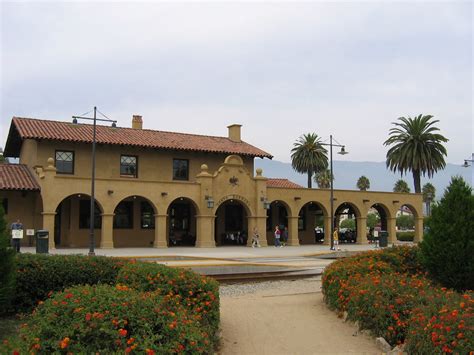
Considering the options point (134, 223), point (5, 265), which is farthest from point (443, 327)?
point (134, 223)

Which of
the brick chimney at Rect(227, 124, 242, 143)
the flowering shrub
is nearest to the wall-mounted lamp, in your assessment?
the brick chimney at Rect(227, 124, 242, 143)

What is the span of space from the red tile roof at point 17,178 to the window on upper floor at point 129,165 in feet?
19.9

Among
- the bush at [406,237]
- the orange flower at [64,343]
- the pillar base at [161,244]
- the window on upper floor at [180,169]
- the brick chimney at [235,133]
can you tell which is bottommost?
the bush at [406,237]

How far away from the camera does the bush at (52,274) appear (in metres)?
9.90

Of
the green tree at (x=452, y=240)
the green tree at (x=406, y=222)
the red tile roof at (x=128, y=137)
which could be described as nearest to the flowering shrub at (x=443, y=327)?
the green tree at (x=452, y=240)

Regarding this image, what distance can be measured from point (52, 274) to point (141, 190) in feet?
79.1

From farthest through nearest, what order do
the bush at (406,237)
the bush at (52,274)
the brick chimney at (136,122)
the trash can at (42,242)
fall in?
the bush at (406,237)
the brick chimney at (136,122)
the trash can at (42,242)
the bush at (52,274)

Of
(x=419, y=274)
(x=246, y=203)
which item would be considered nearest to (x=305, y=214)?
(x=246, y=203)

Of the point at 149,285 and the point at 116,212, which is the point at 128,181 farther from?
the point at 149,285

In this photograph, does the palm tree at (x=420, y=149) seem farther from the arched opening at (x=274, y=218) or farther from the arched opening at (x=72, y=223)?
the arched opening at (x=72, y=223)

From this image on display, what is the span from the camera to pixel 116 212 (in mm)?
36594

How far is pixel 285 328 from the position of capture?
9422mm

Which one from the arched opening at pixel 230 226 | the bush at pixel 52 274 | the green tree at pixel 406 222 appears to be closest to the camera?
the bush at pixel 52 274

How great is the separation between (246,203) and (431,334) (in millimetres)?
30902
